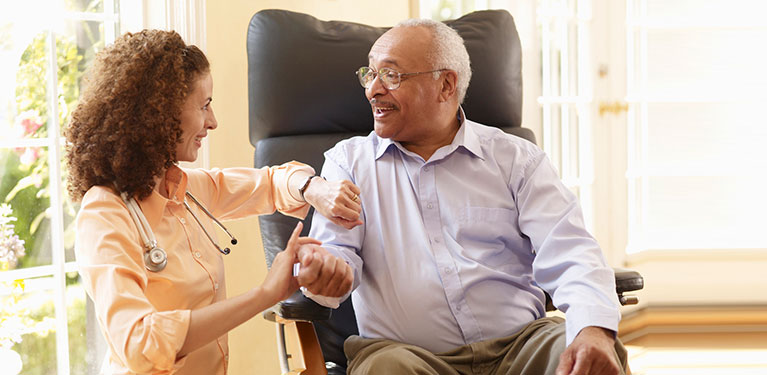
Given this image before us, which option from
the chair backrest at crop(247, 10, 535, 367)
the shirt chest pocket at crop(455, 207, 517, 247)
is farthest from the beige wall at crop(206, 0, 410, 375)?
the shirt chest pocket at crop(455, 207, 517, 247)

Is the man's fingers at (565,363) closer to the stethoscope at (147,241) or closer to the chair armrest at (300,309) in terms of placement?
the chair armrest at (300,309)

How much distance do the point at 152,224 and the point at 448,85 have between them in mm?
845

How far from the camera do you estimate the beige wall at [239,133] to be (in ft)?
7.86

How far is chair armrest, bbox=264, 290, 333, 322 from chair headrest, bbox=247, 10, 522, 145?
24.7 inches

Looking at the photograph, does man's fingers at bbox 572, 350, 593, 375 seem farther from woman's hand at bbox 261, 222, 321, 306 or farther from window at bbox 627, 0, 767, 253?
window at bbox 627, 0, 767, 253

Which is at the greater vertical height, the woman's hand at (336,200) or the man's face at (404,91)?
the man's face at (404,91)

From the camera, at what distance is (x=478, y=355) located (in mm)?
1576

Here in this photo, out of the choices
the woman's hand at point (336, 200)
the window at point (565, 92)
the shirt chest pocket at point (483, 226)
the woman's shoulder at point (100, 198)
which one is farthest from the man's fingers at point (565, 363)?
the window at point (565, 92)

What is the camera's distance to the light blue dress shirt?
5.37ft

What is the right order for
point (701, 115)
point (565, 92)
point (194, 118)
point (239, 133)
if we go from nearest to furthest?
point (194, 118) → point (239, 133) → point (565, 92) → point (701, 115)

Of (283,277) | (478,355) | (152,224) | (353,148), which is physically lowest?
(478,355)

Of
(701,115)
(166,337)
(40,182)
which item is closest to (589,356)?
(166,337)

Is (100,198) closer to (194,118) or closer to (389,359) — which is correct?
(194,118)

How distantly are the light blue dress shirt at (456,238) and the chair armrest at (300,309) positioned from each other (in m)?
0.18
